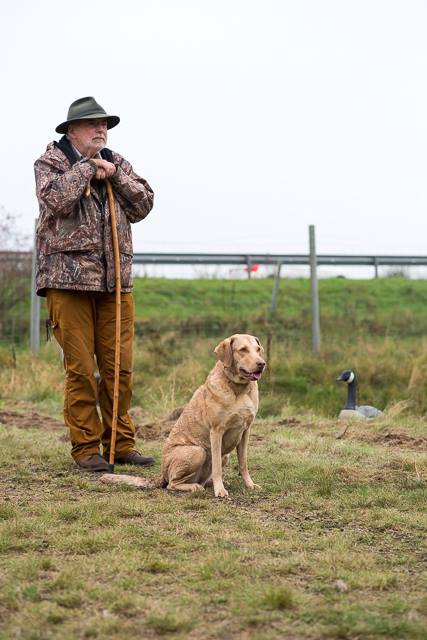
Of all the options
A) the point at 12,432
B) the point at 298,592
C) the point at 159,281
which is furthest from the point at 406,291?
the point at 298,592

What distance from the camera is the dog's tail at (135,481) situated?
21.4ft

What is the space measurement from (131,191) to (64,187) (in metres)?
0.62

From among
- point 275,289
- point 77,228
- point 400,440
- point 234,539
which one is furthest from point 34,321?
point 234,539

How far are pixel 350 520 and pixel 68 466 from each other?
2690 mm

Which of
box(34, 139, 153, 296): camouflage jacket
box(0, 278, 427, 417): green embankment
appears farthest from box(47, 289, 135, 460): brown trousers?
box(0, 278, 427, 417): green embankment

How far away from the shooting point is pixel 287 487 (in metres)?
6.40

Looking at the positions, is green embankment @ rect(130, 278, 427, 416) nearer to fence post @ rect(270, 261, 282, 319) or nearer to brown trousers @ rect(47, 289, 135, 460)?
fence post @ rect(270, 261, 282, 319)

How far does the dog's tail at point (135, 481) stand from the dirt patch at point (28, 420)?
3296mm

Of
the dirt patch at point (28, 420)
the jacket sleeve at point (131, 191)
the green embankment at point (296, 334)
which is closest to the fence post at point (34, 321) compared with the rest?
the green embankment at point (296, 334)

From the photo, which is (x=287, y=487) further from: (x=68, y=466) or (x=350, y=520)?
(x=68, y=466)

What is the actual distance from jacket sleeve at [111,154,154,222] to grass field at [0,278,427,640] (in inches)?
78.9

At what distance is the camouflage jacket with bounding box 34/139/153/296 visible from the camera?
7.06m

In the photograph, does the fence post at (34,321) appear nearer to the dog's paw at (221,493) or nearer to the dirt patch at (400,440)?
the dirt patch at (400,440)

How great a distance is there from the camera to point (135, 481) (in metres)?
6.58
